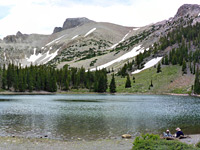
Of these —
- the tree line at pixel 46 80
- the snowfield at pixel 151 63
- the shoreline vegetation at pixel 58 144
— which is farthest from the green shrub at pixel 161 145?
the snowfield at pixel 151 63

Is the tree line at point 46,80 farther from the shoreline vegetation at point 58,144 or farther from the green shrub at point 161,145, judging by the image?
the green shrub at point 161,145

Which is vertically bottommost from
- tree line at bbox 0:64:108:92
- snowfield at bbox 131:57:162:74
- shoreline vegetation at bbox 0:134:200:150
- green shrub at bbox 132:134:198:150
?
shoreline vegetation at bbox 0:134:200:150

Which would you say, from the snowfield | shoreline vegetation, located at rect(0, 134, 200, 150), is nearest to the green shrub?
shoreline vegetation, located at rect(0, 134, 200, 150)

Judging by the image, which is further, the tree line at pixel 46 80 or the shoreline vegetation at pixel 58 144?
the tree line at pixel 46 80

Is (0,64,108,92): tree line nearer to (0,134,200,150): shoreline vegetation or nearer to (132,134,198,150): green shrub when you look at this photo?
(0,134,200,150): shoreline vegetation

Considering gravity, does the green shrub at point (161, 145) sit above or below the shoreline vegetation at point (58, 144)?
above

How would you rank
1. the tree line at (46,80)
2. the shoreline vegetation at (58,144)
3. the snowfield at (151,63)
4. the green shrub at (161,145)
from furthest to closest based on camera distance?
the snowfield at (151,63) → the tree line at (46,80) → the shoreline vegetation at (58,144) → the green shrub at (161,145)

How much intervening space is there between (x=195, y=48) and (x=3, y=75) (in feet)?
435

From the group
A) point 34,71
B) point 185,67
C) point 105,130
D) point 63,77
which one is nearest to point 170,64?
point 185,67

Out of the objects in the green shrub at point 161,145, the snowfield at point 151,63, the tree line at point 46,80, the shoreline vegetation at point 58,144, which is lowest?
the shoreline vegetation at point 58,144

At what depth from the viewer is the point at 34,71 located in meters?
143

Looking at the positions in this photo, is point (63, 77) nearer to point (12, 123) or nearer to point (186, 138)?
point (12, 123)

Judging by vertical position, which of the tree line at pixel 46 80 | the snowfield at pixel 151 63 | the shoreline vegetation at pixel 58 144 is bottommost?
the shoreline vegetation at pixel 58 144

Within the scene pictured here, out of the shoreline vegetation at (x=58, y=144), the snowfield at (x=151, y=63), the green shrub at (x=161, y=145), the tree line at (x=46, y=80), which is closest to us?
the green shrub at (x=161, y=145)
